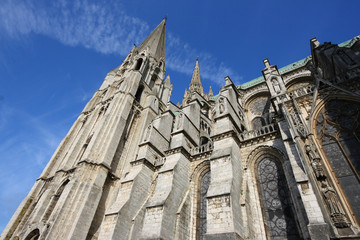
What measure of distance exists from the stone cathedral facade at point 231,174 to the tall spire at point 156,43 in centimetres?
1347

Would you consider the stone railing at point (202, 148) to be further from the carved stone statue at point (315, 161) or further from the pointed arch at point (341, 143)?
the carved stone statue at point (315, 161)

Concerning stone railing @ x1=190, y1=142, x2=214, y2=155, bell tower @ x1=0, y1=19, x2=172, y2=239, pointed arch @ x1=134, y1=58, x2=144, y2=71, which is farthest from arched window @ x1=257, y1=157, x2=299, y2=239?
A: pointed arch @ x1=134, y1=58, x2=144, y2=71

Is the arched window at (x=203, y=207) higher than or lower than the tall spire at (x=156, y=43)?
lower

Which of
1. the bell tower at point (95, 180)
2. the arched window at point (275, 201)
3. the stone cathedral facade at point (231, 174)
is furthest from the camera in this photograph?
the bell tower at point (95, 180)

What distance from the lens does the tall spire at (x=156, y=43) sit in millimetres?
26362

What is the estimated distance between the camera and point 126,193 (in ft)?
34.0

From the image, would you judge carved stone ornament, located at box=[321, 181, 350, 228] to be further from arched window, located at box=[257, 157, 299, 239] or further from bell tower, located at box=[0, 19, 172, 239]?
bell tower, located at box=[0, 19, 172, 239]

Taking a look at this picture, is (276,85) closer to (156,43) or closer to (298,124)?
(298,124)

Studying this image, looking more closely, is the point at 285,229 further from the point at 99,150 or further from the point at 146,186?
the point at 99,150

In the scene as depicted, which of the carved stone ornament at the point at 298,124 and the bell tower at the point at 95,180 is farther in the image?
the bell tower at the point at 95,180

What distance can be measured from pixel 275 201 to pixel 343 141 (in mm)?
3107

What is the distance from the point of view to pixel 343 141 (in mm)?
6754

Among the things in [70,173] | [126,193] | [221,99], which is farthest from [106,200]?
[221,99]

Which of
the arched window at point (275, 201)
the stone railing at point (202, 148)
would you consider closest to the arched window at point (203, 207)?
the stone railing at point (202, 148)
